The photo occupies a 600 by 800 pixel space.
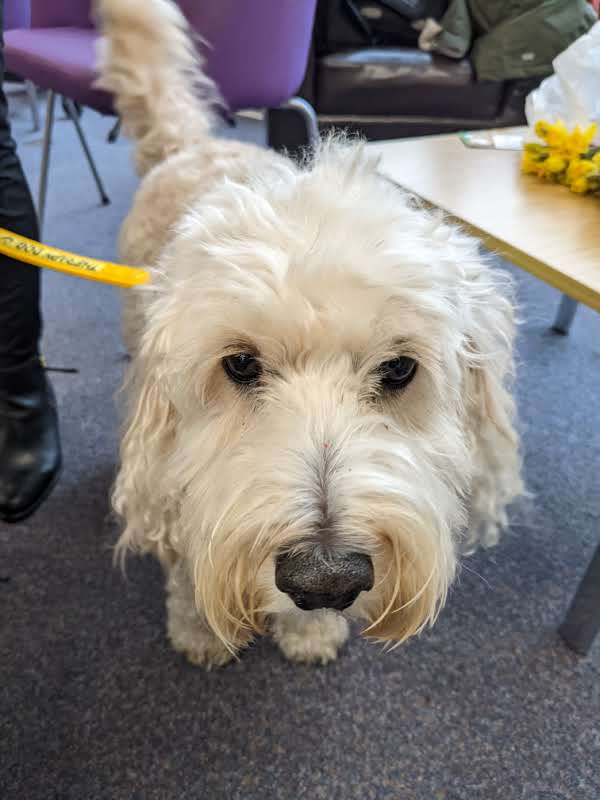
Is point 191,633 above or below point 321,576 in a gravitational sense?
below

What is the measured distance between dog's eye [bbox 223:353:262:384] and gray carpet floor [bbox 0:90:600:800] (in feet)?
2.15

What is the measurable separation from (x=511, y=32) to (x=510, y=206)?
88.5 inches

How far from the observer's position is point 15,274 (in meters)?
1.35

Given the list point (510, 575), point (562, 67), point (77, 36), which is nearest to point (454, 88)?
point (562, 67)

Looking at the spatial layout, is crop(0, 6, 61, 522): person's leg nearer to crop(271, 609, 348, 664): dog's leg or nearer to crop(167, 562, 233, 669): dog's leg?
crop(167, 562, 233, 669): dog's leg

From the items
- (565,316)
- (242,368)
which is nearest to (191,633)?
(242,368)

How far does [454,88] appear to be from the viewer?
3180 millimetres

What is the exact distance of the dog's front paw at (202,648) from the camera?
1160 mm

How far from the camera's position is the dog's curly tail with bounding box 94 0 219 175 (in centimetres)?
148

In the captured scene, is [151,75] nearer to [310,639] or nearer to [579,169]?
[579,169]

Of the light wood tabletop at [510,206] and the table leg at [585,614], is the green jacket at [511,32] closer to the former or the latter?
the light wood tabletop at [510,206]

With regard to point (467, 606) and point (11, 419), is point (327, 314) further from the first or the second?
point (11, 419)

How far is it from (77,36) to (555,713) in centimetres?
246

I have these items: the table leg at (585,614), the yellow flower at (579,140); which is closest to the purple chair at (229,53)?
the yellow flower at (579,140)
